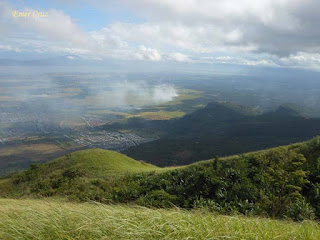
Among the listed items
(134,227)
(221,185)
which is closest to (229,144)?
(221,185)

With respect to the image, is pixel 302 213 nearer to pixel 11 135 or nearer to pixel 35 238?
pixel 35 238

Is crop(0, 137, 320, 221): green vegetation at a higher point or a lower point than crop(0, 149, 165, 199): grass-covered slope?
higher

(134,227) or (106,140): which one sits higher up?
(134,227)

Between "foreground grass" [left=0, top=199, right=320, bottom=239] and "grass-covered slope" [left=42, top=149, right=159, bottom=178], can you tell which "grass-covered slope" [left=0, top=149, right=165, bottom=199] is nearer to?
"grass-covered slope" [left=42, top=149, right=159, bottom=178]

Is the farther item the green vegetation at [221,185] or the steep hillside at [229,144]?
the steep hillside at [229,144]

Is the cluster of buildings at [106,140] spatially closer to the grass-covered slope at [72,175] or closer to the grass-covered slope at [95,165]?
the grass-covered slope at [95,165]

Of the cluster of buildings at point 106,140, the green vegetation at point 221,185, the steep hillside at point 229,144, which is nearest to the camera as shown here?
the green vegetation at point 221,185

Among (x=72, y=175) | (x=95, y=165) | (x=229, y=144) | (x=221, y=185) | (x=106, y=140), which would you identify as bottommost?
(x=106, y=140)

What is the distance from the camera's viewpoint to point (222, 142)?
477ft

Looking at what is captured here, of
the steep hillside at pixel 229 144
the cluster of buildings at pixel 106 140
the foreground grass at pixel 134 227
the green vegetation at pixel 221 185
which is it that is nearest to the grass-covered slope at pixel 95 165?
the green vegetation at pixel 221 185

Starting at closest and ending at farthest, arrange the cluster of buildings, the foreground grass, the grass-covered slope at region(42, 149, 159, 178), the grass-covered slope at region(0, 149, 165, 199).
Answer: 1. the foreground grass
2. the grass-covered slope at region(0, 149, 165, 199)
3. the grass-covered slope at region(42, 149, 159, 178)
4. the cluster of buildings

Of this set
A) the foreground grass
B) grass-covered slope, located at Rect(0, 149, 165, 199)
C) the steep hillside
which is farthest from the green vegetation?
the steep hillside

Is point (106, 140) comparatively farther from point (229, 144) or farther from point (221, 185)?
point (221, 185)

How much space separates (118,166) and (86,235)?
68.5ft
